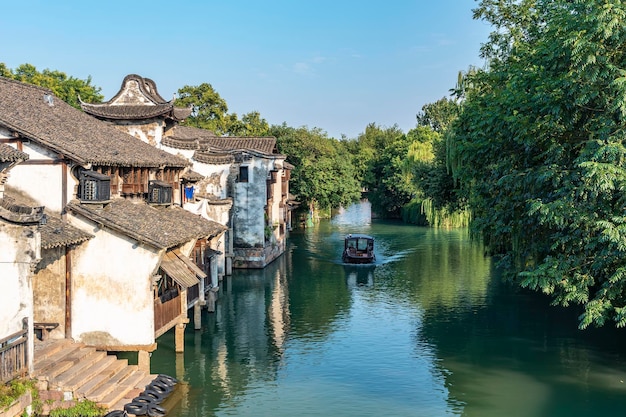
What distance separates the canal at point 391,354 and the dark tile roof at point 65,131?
6748mm

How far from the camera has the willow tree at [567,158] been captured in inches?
644

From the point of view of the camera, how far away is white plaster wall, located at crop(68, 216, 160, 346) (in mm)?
19016

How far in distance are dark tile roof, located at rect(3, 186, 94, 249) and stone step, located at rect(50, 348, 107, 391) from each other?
3.10 metres

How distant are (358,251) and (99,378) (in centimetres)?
2985

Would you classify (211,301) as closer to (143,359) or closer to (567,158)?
(143,359)

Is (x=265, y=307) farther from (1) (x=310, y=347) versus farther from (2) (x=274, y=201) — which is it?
(2) (x=274, y=201)

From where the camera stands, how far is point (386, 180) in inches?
3270

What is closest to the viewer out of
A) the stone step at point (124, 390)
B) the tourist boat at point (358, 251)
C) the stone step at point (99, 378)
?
the stone step at point (99, 378)

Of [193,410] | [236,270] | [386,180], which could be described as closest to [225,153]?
[236,270]

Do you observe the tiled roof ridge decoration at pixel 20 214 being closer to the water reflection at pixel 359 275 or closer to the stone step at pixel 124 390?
the stone step at pixel 124 390

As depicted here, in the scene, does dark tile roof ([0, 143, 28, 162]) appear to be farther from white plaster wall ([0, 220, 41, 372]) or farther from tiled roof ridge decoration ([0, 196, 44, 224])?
white plaster wall ([0, 220, 41, 372])

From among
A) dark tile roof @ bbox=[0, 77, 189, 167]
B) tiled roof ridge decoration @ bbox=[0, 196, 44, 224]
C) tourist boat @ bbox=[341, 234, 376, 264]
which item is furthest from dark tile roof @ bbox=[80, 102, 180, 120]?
tourist boat @ bbox=[341, 234, 376, 264]

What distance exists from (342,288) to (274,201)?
1207 centimetres

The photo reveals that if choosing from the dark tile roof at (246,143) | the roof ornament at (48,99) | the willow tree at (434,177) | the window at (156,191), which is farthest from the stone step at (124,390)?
the dark tile roof at (246,143)
